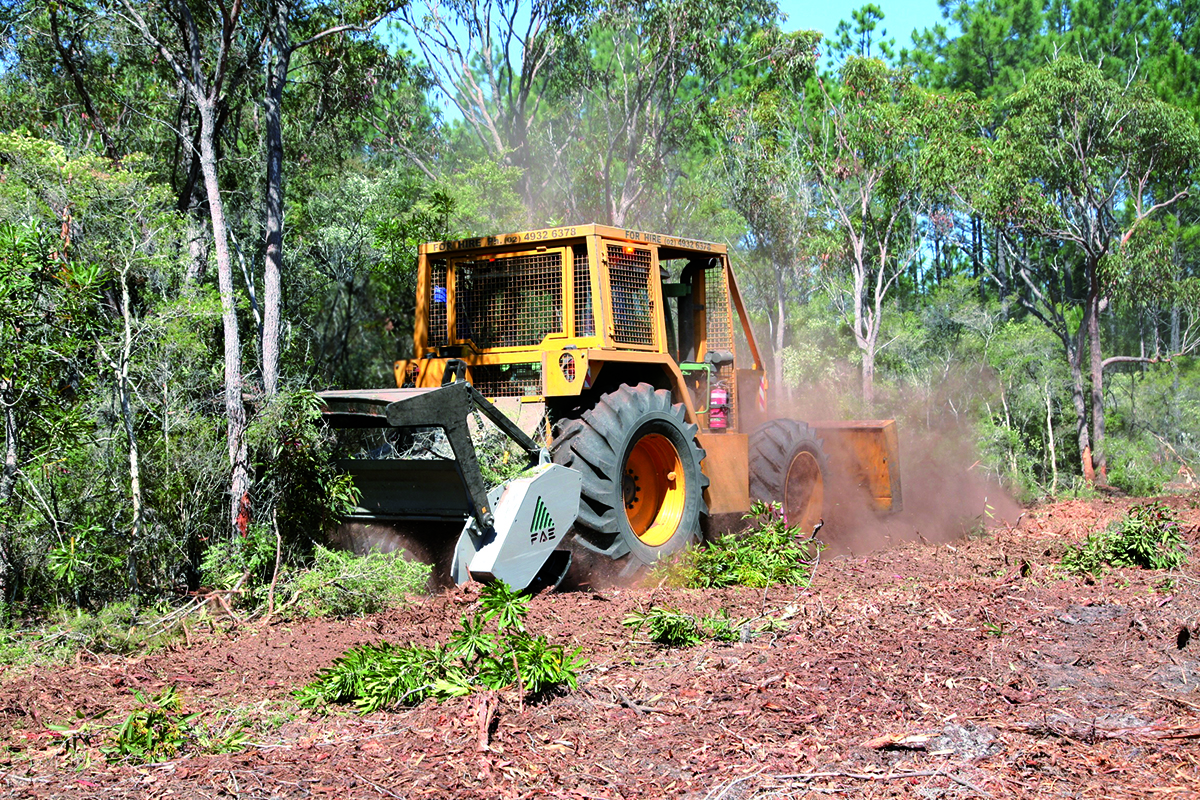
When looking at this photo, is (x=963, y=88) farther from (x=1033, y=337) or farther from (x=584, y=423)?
(x=584, y=423)

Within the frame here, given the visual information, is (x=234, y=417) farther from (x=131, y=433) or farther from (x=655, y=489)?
(x=655, y=489)

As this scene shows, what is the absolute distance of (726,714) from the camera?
4289mm

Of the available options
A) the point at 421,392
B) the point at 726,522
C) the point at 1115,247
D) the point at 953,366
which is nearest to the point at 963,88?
the point at 953,366

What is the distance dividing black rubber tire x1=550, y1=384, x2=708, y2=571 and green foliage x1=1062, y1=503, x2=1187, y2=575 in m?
3.38

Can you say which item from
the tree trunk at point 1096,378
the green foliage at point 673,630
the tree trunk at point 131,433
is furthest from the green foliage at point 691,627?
the tree trunk at point 1096,378

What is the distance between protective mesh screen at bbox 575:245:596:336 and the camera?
7.82 meters

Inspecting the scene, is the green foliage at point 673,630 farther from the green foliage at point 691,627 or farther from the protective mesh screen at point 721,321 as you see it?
the protective mesh screen at point 721,321

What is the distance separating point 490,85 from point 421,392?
2413 centimetres

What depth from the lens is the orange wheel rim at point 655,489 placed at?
26.6 feet

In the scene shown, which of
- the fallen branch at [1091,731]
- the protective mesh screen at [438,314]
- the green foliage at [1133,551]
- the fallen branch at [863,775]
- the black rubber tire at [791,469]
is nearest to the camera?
the fallen branch at [863,775]

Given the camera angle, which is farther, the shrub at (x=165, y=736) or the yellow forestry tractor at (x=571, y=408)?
the yellow forestry tractor at (x=571, y=408)

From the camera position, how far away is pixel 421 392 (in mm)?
6410

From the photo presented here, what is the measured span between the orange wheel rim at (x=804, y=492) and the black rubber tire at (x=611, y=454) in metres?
2.25

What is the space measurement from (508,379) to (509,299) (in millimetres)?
656
